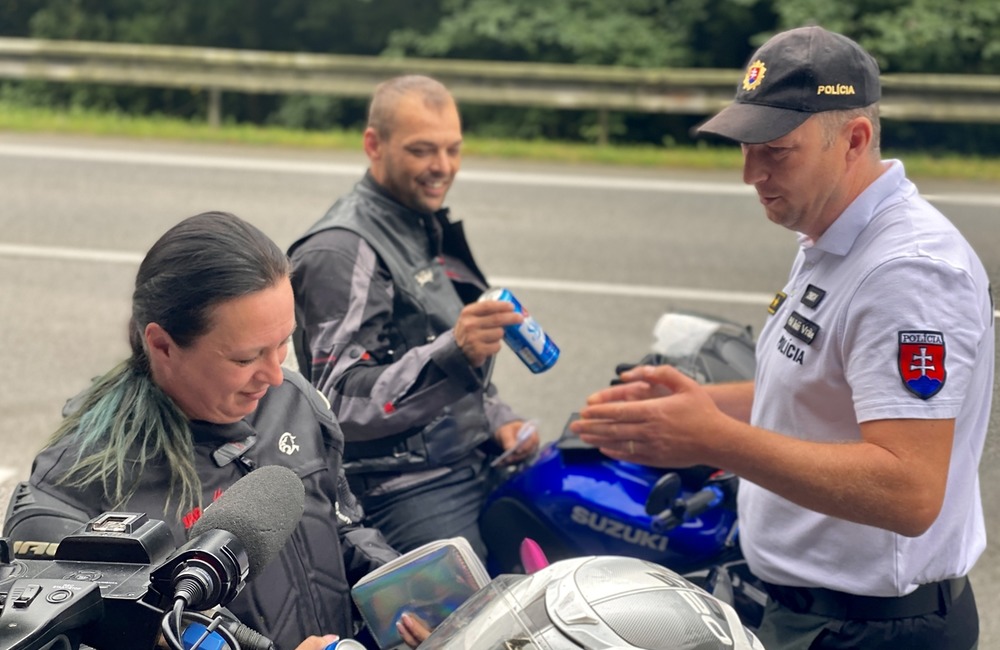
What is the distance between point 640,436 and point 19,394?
4328 millimetres

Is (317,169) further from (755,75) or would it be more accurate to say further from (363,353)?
(755,75)

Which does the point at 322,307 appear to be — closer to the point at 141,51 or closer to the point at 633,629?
the point at 633,629

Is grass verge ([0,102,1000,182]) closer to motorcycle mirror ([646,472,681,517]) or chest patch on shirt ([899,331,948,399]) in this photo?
Answer: motorcycle mirror ([646,472,681,517])

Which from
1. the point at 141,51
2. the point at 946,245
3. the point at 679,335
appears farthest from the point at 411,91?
the point at 141,51

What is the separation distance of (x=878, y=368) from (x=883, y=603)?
1.65ft

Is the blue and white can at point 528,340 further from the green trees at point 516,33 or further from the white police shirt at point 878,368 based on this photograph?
the green trees at point 516,33

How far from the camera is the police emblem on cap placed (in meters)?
2.45

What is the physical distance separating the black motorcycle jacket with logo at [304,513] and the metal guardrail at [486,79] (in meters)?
9.07

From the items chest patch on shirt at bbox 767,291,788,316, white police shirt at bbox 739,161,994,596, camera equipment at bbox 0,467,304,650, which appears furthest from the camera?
chest patch on shirt at bbox 767,291,788,316

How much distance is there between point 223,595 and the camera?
5.08 feet

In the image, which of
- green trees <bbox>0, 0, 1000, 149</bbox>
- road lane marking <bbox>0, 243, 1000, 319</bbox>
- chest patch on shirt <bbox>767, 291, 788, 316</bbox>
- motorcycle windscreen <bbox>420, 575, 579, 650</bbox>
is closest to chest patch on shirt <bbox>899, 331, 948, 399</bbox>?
chest patch on shirt <bbox>767, 291, 788, 316</bbox>

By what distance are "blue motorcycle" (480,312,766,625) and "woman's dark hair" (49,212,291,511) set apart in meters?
1.11

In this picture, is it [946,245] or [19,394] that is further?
[19,394]

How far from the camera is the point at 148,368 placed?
2250 millimetres
